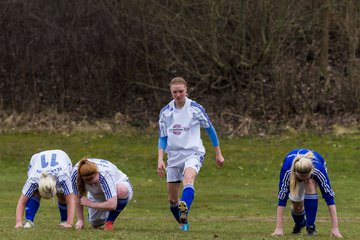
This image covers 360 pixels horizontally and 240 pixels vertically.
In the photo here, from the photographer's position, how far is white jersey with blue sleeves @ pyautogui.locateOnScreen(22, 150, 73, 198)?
11.4m

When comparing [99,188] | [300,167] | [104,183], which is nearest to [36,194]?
[99,188]

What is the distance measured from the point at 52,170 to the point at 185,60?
798 inches

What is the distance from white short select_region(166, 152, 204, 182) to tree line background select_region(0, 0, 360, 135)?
1654 cm

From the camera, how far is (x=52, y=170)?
446 inches

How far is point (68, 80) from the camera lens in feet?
108

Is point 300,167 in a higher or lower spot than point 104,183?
higher

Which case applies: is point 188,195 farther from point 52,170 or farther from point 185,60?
point 185,60

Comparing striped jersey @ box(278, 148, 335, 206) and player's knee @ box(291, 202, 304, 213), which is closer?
striped jersey @ box(278, 148, 335, 206)

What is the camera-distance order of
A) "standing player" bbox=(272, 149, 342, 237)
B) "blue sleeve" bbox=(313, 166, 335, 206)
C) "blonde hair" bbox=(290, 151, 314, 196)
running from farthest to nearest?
"blue sleeve" bbox=(313, 166, 335, 206), "standing player" bbox=(272, 149, 342, 237), "blonde hair" bbox=(290, 151, 314, 196)

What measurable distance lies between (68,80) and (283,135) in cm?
920

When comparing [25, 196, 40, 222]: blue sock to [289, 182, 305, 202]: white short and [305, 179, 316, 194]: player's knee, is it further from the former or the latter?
[305, 179, 316, 194]: player's knee

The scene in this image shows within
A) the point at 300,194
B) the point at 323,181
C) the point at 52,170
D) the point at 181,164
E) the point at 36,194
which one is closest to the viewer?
the point at 323,181

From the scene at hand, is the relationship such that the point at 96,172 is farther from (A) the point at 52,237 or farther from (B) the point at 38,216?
(B) the point at 38,216

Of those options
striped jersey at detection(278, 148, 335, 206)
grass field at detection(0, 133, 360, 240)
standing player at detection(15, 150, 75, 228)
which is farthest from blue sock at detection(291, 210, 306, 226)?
standing player at detection(15, 150, 75, 228)
